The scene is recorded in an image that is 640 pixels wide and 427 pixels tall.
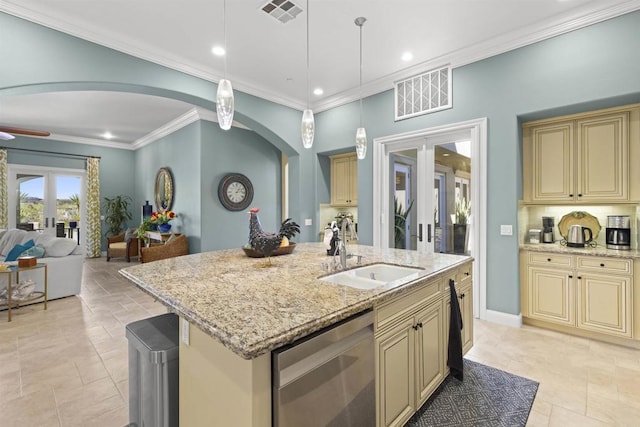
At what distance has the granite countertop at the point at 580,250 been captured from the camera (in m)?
2.81

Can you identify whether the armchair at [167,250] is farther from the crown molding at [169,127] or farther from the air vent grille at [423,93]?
the air vent grille at [423,93]

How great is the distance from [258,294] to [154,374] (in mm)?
699

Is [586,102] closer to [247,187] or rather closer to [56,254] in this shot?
[247,187]

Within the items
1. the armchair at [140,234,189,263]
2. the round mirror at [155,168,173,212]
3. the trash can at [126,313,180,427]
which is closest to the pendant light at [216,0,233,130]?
the trash can at [126,313,180,427]

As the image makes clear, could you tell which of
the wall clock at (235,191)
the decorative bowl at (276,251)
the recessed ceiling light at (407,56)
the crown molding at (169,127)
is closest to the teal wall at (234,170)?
the wall clock at (235,191)

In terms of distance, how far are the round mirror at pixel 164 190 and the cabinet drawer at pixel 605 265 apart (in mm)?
6837

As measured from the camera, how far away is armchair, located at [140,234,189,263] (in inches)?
211

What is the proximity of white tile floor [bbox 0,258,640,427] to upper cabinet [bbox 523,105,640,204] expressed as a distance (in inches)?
57.6

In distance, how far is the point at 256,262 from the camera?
2.29 metres

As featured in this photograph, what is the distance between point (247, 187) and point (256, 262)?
4.23 metres

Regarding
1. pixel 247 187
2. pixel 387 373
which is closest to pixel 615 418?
pixel 387 373

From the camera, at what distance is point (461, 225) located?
3801 mm

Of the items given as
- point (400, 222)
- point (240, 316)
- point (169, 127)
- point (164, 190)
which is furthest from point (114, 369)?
point (169, 127)

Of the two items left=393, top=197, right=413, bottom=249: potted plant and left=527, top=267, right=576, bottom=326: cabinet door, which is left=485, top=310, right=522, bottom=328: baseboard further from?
left=393, top=197, right=413, bottom=249: potted plant
